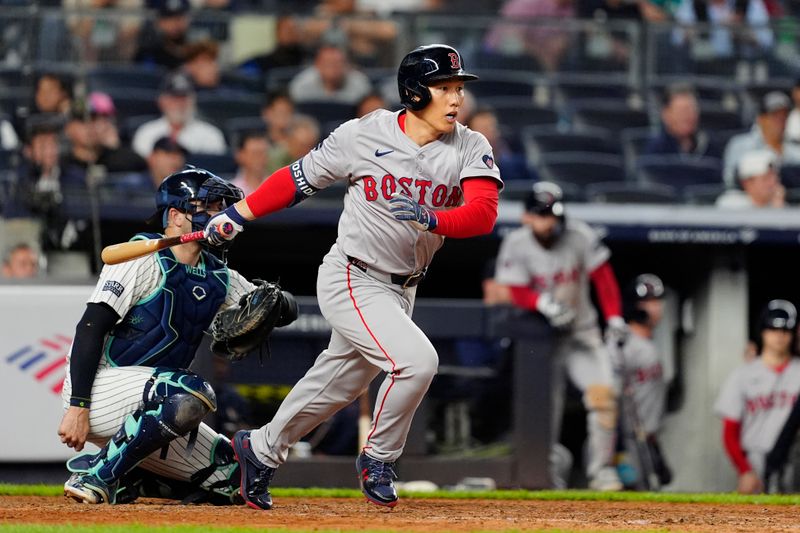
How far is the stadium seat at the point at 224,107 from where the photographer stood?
9.57 metres

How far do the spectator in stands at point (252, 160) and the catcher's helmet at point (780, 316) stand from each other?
3045mm

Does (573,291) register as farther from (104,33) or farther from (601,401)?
(104,33)

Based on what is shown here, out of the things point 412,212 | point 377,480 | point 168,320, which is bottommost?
point 377,480

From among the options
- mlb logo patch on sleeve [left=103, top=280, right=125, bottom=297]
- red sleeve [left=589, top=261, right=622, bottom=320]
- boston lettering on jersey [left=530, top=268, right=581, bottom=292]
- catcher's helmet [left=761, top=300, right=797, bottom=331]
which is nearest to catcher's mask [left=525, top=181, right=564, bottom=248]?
boston lettering on jersey [left=530, top=268, right=581, bottom=292]

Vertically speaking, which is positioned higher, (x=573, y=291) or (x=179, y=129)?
(x=179, y=129)

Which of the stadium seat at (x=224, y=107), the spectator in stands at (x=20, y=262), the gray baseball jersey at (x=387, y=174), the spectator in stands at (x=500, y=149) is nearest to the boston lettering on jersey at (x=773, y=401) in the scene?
the spectator in stands at (x=500, y=149)

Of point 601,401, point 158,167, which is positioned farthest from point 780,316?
point 158,167

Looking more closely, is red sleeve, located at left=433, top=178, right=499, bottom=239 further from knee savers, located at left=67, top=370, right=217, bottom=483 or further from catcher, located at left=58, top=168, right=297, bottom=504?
knee savers, located at left=67, top=370, right=217, bottom=483

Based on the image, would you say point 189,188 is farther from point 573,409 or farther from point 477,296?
point 477,296

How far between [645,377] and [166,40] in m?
3.88

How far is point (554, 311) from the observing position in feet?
25.8

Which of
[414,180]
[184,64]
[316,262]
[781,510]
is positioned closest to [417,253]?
[414,180]

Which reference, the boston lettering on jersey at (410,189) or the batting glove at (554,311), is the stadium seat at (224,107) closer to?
the batting glove at (554,311)

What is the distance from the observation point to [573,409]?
8227mm
